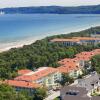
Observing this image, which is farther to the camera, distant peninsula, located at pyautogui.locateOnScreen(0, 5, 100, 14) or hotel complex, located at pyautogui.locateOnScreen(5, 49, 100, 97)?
distant peninsula, located at pyautogui.locateOnScreen(0, 5, 100, 14)

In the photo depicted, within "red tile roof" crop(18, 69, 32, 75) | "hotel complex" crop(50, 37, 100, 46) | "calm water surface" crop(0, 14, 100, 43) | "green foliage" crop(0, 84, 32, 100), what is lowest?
"calm water surface" crop(0, 14, 100, 43)

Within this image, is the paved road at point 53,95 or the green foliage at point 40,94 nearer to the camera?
the green foliage at point 40,94

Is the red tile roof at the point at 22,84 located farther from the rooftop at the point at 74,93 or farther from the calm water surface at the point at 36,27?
the calm water surface at the point at 36,27

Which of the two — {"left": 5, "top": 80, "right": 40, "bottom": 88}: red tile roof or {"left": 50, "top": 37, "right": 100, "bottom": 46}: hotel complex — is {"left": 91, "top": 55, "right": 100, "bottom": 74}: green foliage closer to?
{"left": 5, "top": 80, "right": 40, "bottom": 88}: red tile roof

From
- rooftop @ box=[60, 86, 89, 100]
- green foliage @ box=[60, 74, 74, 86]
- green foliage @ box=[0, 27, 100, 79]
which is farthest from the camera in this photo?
green foliage @ box=[0, 27, 100, 79]

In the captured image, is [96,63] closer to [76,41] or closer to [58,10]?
[76,41]

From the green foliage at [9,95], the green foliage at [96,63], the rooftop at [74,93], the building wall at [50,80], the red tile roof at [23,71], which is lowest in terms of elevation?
the building wall at [50,80]

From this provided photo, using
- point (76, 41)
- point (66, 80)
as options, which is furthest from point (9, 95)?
point (76, 41)

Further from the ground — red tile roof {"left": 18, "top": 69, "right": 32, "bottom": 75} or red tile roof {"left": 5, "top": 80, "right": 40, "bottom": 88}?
Answer: red tile roof {"left": 5, "top": 80, "right": 40, "bottom": 88}

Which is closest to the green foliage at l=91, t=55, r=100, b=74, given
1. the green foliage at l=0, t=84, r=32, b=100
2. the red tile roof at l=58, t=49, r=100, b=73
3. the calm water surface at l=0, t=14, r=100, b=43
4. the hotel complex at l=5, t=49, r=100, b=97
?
the hotel complex at l=5, t=49, r=100, b=97

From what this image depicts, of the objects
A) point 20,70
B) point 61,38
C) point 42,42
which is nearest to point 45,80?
point 20,70

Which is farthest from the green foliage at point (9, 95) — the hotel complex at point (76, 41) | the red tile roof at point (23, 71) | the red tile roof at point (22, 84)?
the hotel complex at point (76, 41)
